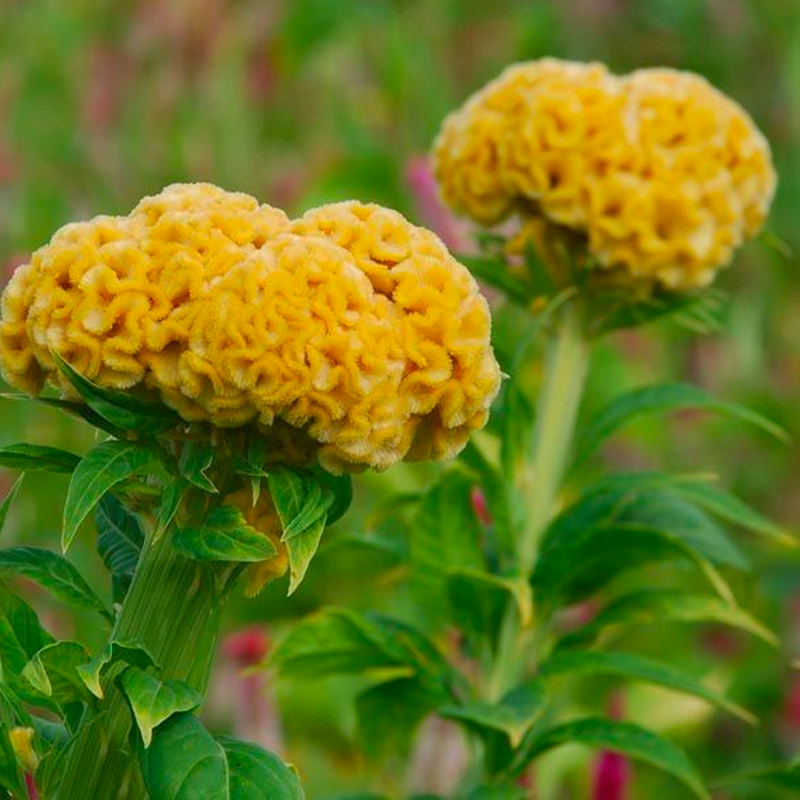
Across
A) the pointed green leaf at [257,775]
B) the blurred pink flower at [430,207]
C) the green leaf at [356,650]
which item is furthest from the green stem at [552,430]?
the blurred pink flower at [430,207]

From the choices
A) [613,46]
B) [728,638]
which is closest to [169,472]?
[728,638]

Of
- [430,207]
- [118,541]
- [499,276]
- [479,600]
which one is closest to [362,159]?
[430,207]

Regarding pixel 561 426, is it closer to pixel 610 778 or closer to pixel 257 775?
pixel 610 778

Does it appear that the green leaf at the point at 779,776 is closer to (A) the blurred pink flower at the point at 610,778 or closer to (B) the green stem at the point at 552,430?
(B) the green stem at the point at 552,430

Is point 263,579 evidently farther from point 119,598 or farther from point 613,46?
point 613,46

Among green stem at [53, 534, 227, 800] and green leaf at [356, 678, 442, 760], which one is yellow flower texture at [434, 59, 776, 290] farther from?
green stem at [53, 534, 227, 800]

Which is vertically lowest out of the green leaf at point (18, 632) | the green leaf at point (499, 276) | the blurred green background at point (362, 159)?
the blurred green background at point (362, 159)
